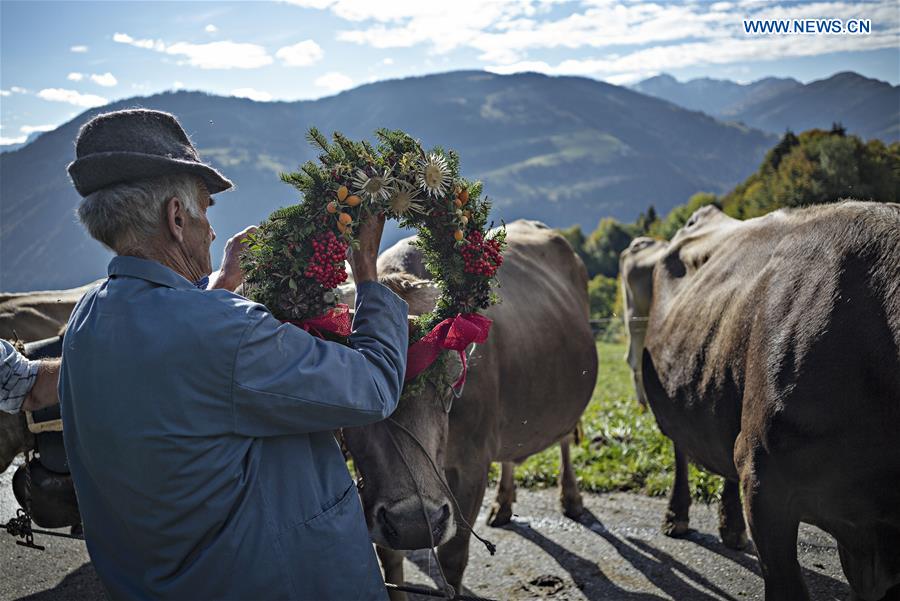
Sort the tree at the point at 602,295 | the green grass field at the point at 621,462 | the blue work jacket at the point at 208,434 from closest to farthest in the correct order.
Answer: the blue work jacket at the point at 208,434 < the green grass field at the point at 621,462 < the tree at the point at 602,295

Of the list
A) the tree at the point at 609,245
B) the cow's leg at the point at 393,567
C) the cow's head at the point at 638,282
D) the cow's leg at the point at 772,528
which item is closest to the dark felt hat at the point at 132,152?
the cow's leg at the point at 772,528

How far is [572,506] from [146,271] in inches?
210

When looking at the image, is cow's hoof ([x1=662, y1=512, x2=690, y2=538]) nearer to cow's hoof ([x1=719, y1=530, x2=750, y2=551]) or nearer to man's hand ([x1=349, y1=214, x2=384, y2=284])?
cow's hoof ([x1=719, y1=530, x2=750, y2=551])

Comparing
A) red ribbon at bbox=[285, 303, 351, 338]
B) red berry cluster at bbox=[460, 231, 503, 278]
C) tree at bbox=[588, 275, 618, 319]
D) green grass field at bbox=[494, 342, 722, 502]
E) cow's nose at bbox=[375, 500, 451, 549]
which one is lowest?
tree at bbox=[588, 275, 618, 319]

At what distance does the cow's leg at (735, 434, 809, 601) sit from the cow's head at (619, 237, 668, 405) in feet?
12.6

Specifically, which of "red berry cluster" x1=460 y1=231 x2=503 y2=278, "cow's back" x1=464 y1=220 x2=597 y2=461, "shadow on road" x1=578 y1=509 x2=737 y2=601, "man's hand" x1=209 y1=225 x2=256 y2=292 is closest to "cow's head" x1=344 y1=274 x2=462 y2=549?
"red berry cluster" x1=460 y1=231 x2=503 y2=278

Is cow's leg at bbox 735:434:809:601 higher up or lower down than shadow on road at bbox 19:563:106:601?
higher up

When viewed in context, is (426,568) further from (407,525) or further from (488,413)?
(407,525)

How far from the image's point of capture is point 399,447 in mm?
3156

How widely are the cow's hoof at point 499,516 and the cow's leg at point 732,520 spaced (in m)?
1.78

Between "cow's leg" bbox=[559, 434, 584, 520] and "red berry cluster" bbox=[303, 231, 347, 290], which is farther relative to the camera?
"cow's leg" bbox=[559, 434, 584, 520]

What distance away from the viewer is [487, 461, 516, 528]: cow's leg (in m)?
6.60

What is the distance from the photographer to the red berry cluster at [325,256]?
9.01ft

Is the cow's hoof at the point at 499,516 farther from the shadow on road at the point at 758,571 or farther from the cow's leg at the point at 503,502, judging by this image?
the shadow on road at the point at 758,571
